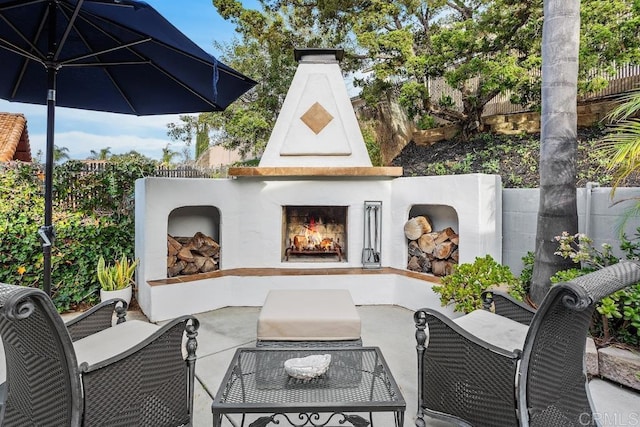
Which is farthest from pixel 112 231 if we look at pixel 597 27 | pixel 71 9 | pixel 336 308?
pixel 597 27

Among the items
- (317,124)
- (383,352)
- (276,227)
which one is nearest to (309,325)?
(383,352)

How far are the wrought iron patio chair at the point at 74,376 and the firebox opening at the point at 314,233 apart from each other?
348 cm

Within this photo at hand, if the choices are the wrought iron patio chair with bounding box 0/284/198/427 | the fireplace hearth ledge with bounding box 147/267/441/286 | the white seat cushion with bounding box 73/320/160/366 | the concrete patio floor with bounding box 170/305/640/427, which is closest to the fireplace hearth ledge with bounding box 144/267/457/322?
the fireplace hearth ledge with bounding box 147/267/441/286

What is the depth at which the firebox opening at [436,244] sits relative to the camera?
16.0 feet

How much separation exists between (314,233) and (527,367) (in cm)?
415

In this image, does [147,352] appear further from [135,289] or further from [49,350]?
[135,289]

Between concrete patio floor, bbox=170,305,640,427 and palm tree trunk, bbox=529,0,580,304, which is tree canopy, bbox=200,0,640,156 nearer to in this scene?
palm tree trunk, bbox=529,0,580,304

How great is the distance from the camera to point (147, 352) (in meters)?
1.91

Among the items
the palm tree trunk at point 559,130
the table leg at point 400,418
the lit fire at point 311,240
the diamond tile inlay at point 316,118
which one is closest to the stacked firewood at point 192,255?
the lit fire at point 311,240

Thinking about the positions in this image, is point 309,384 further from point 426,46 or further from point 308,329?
point 426,46

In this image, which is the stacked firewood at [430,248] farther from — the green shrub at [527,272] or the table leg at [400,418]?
the table leg at [400,418]

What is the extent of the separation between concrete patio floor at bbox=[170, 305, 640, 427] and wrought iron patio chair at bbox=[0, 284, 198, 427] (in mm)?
691

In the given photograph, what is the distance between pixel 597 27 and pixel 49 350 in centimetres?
813

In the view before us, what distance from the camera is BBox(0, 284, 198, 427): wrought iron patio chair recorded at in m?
1.54
